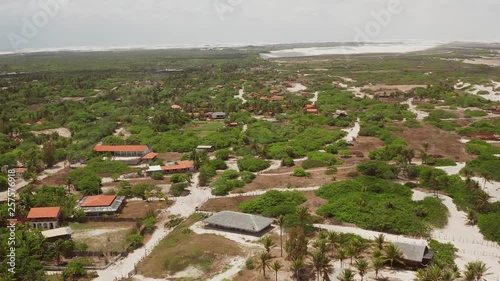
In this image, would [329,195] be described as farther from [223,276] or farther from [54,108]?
[54,108]

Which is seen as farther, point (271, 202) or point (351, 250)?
point (271, 202)

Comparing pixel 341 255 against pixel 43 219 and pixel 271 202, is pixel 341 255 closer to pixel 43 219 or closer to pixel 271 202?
pixel 271 202

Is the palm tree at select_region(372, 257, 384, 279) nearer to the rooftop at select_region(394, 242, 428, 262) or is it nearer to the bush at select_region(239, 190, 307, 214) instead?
the rooftop at select_region(394, 242, 428, 262)

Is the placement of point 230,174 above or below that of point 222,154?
below

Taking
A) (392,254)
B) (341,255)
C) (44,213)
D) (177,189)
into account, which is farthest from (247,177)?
(392,254)

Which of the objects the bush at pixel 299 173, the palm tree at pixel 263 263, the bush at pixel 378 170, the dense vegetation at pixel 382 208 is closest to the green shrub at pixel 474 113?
the bush at pixel 378 170
